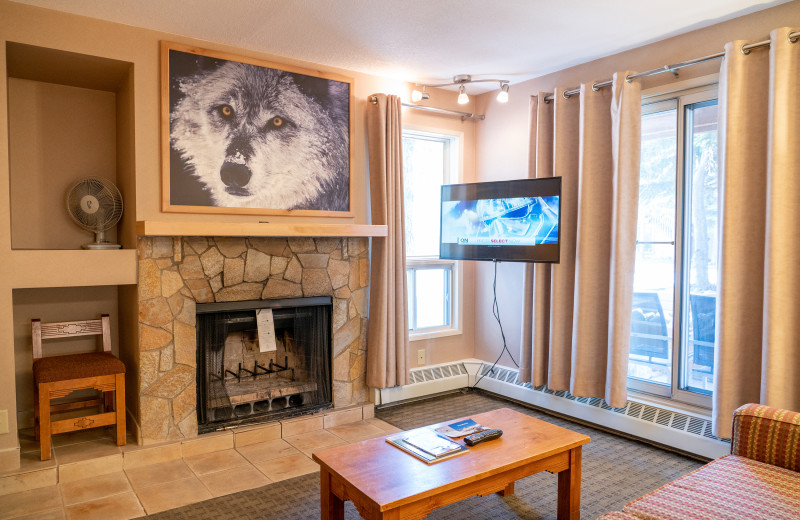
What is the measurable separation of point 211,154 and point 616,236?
2487mm

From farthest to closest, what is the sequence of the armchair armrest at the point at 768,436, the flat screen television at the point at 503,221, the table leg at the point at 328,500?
the flat screen television at the point at 503,221 < the table leg at the point at 328,500 < the armchair armrest at the point at 768,436

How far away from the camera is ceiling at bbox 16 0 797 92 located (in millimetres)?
2756

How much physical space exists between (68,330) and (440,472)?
2.47 metres

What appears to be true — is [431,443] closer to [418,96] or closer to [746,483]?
[746,483]

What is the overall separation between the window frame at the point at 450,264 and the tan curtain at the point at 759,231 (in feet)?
6.63

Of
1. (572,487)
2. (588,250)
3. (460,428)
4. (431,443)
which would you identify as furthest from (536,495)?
(588,250)

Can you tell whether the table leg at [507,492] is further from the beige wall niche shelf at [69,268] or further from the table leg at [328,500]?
the beige wall niche shelf at [69,268]

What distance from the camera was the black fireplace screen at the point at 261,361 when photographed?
337cm

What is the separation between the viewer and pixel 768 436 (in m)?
2.04

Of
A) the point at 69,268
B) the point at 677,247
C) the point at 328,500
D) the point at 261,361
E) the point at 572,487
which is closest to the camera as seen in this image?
the point at 328,500

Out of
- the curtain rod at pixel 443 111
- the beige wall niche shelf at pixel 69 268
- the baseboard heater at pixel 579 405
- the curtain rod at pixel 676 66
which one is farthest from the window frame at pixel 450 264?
the beige wall niche shelf at pixel 69 268

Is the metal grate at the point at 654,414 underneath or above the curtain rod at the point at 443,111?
underneath

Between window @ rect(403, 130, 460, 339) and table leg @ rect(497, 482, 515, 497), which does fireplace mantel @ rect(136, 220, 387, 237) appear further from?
table leg @ rect(497, 482, 515, 497)

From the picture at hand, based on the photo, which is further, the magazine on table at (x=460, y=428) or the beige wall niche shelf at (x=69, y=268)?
the beige wall niche shelf at (x=69, y=268)
